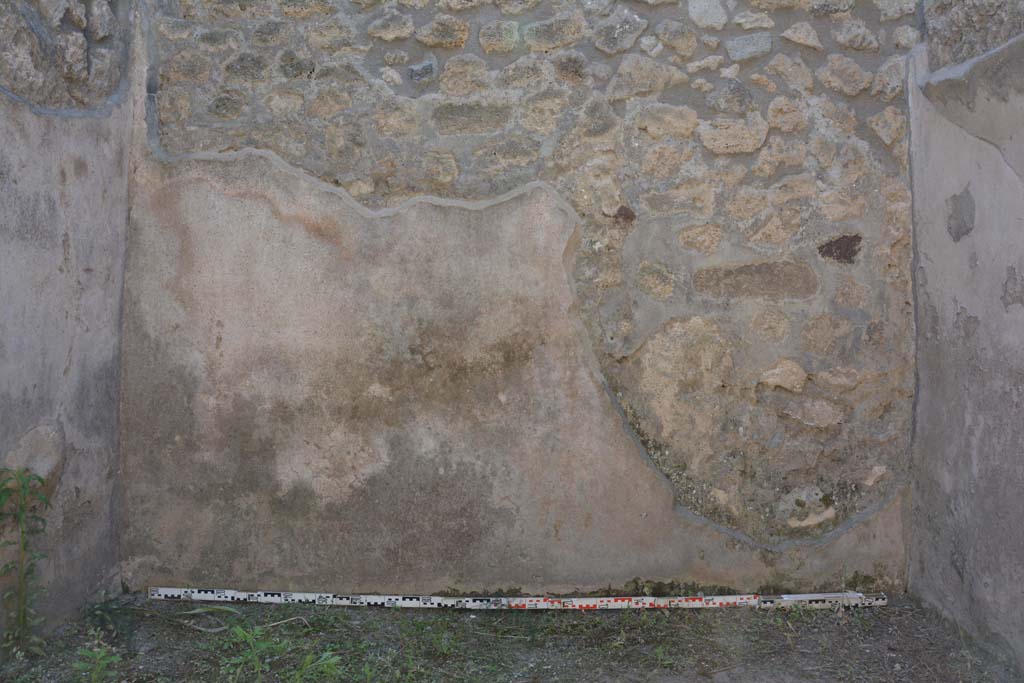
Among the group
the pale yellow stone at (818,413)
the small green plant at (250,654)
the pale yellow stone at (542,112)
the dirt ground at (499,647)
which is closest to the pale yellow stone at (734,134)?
the pale yellow stone at (542,112)

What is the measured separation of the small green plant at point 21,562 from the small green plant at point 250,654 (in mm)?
533

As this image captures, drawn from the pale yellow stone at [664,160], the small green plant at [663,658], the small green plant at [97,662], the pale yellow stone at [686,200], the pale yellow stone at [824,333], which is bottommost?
the small green plant at [97,662]

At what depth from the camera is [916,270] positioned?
298 cm

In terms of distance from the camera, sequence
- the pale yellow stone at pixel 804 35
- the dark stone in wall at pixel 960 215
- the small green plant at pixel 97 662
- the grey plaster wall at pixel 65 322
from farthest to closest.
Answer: the pale yellow stone at pixel 804 35
the dark stone in wall at pixel 960 215
the grey plaster wall at pixel 65 322
the small green plant at pixel 97 662

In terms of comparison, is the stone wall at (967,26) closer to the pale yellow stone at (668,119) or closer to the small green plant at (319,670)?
the pale yellow stone at (668,119)

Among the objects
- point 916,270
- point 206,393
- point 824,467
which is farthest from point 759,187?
point 206,393

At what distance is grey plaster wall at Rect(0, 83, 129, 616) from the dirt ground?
0.90 ft

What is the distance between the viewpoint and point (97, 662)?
242 cm

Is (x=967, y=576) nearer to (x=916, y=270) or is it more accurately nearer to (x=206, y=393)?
(x=916, y=270)

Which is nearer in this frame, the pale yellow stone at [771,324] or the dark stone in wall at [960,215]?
the dark stone in wall at [960,215]

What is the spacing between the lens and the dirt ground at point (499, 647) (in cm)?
258

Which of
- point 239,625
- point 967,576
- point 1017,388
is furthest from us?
point 239,625

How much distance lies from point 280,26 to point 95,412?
4.61ft

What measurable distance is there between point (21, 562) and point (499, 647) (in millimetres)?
1402
